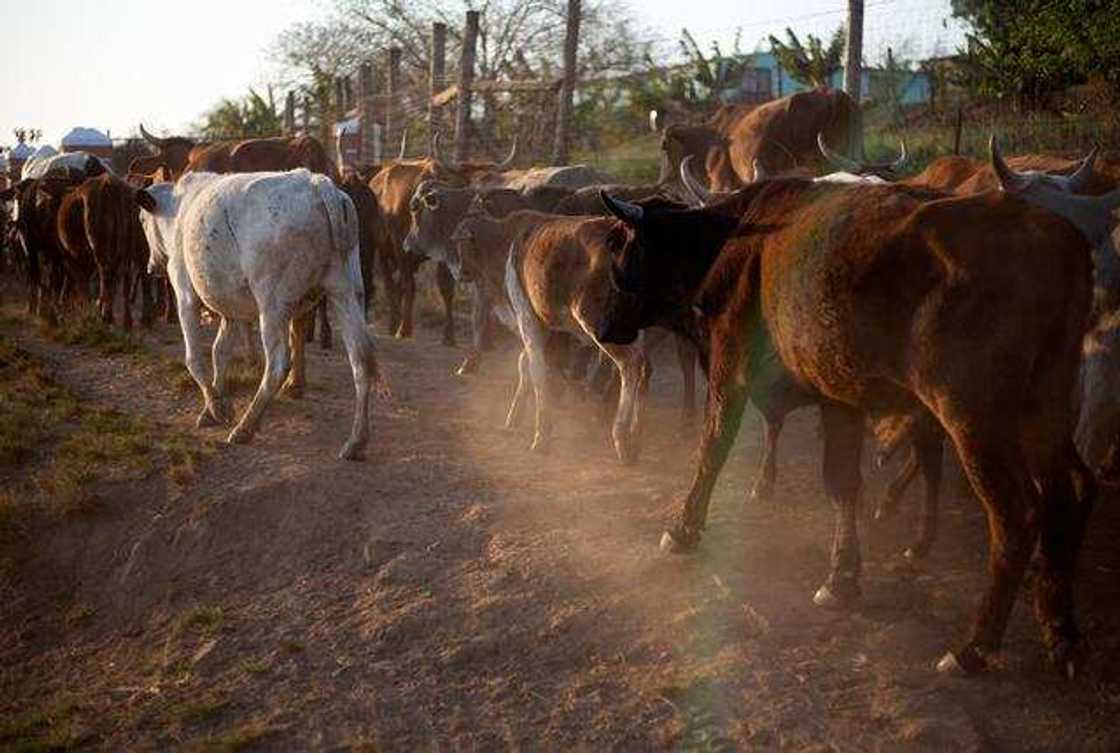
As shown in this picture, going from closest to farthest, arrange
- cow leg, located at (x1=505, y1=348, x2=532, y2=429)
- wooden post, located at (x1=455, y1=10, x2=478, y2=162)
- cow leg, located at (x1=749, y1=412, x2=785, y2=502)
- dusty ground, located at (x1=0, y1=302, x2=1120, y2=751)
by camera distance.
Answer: dusty ground, located at (x1=0, y1=302, x2=1120, y2=751) < cow leg, located at (x1=749, y1=412, x2=785, y2=502) < cow leg, located at (x1=505, y1=348, x2=532, y2=429) < wooden post, located at (x1=455, y1=10, x2=478, y2=162)

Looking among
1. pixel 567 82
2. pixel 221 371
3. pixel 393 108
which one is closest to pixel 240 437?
pixel 221 371

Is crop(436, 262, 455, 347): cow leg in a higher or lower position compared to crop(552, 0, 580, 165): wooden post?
lower

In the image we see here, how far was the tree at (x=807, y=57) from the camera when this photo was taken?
969 inches

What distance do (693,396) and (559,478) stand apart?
2085 millimetres

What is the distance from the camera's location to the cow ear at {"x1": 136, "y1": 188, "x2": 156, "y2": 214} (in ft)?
33.7

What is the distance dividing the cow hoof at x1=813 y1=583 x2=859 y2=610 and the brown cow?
8.71ft

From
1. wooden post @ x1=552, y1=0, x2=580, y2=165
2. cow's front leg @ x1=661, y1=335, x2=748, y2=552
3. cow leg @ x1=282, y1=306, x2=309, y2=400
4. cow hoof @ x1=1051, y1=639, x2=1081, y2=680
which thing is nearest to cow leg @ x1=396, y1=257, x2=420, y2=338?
wooden post @ x1=552, y1=0, x2=580, y2=165

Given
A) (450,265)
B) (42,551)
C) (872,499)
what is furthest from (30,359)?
(872,499)

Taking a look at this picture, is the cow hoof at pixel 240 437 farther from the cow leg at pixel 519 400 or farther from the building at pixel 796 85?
the building at pixel 796 85

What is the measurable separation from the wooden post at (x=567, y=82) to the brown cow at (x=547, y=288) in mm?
7610

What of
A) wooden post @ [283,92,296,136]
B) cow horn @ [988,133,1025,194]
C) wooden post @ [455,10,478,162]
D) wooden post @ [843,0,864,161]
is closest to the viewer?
cow horn @ [988,133,1025,194]

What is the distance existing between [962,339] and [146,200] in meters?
7.24

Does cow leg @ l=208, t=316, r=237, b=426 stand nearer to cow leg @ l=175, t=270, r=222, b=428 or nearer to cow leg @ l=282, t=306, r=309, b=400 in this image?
cow leg @ l=175, t=270, r=222, b=428

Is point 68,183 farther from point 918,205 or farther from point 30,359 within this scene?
point 918,205
